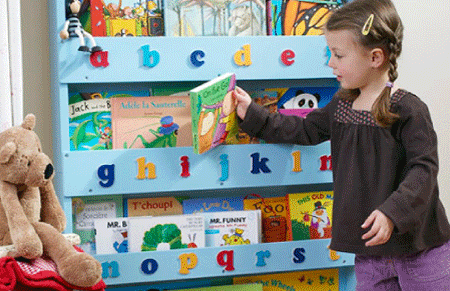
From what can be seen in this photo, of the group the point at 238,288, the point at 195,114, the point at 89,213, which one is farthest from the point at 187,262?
the point at 195,114

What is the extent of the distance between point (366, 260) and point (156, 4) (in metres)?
0.85

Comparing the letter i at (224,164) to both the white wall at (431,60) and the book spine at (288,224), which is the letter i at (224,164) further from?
the white wall at (431,60)

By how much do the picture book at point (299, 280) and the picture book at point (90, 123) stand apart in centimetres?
56

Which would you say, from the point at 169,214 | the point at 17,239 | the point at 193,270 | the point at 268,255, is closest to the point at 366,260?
the point at 268,255

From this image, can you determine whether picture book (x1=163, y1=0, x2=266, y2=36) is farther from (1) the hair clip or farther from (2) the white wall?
(2) the white wall

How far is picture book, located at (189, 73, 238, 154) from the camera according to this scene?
4.75ft

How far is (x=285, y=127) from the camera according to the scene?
5.31ft

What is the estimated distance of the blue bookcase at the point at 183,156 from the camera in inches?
61.4

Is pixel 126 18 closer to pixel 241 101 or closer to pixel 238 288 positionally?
pixel 241 101

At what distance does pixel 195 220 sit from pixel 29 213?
1.72ft

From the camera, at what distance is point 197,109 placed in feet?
4.72

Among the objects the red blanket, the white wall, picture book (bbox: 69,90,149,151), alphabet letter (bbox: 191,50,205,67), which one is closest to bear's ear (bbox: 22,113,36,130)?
the red blanket

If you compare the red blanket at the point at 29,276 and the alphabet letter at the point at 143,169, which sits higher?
the alphabet letter at the point at 143,169

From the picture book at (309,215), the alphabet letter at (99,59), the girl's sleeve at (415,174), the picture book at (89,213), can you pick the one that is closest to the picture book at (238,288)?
the picture book at (309,215)
